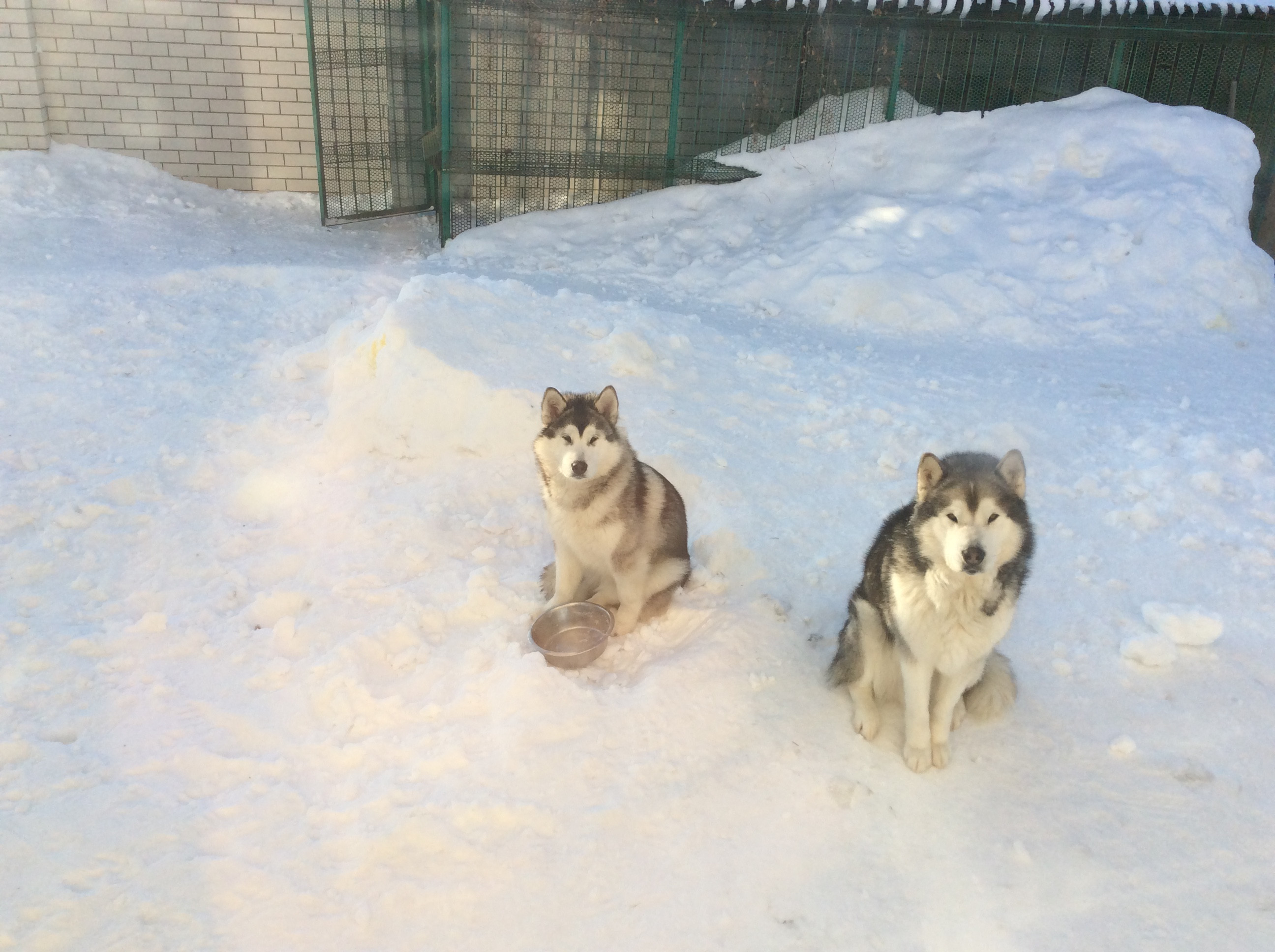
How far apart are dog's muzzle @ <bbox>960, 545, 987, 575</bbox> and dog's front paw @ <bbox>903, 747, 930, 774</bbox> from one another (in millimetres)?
877

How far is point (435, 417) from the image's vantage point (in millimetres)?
5551

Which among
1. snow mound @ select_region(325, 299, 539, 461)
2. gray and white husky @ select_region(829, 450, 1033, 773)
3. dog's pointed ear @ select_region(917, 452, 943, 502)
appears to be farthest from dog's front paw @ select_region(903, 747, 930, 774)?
snow mound @ select_region(325, 299, 539, 461)

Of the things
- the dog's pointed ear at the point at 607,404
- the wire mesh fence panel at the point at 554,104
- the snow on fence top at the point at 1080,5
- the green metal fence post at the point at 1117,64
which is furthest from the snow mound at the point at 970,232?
the dog's pointed ear at the point at 607,404

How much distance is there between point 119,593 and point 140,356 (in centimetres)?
283

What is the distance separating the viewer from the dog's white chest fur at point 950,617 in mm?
3244

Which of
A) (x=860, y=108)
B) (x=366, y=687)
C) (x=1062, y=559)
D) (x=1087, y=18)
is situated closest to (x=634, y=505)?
(x=366, y=687)

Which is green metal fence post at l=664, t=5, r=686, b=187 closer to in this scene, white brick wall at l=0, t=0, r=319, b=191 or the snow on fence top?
the snow on fence top

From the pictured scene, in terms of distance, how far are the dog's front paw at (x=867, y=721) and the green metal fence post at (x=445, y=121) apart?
7.44m

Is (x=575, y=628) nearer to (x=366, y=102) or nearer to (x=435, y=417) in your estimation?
(x=435, y=417)

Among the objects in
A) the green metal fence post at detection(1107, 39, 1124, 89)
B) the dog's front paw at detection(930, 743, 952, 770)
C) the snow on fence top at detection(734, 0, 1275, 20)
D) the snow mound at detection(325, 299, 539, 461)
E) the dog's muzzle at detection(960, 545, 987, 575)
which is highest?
the snow on fence top at detection(734, 0, 1275, 20)

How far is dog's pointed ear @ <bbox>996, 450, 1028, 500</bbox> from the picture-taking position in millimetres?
3285

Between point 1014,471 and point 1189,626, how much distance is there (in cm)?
161

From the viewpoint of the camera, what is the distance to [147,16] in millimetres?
10031

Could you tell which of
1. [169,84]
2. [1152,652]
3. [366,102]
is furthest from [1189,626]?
[169,84]
